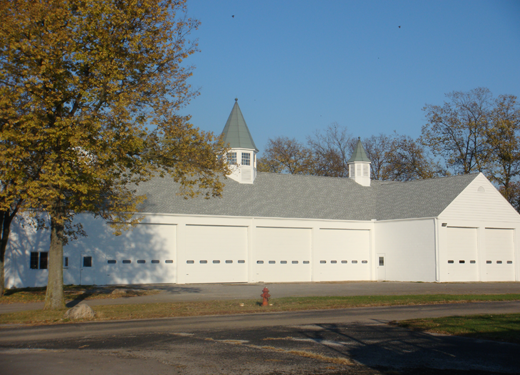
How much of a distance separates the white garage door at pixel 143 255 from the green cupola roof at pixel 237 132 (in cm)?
970

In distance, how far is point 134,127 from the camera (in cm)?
1617

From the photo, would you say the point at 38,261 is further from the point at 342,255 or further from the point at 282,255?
the point at 342,255

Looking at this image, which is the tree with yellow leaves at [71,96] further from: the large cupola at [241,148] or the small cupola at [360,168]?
the small cupola at [360,168]

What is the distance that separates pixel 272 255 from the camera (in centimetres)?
3391

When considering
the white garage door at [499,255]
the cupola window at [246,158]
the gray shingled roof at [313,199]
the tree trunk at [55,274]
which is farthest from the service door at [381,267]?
the tree trunk at [55,274]

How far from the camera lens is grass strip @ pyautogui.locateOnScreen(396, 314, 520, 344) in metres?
11.6

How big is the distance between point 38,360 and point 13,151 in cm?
711

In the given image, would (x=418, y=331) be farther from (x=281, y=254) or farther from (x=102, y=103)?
(x=281, y=254)

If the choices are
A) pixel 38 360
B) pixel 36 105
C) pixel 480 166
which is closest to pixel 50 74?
pixel 36 105

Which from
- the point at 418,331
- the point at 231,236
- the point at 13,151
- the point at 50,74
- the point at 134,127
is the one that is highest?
the point at 50,74

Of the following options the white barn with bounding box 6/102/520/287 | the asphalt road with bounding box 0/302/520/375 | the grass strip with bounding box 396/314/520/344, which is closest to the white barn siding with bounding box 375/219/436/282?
the white barn with bounding box 6/102/520/287

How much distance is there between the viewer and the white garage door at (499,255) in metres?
34.6

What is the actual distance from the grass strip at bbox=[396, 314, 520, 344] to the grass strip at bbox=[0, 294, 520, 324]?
4619 millimetres

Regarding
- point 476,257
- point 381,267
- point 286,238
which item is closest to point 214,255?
point 286,238
